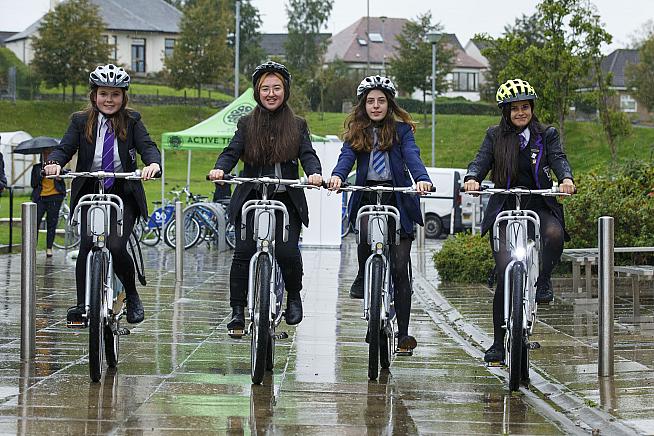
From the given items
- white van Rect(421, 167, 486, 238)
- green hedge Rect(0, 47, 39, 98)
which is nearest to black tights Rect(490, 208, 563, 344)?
white van Rect(421, 167, 486, 238)

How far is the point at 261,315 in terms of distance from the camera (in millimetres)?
7223

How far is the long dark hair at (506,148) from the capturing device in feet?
25.4

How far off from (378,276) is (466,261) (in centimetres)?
854

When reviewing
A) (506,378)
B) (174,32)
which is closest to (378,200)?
(506,378)

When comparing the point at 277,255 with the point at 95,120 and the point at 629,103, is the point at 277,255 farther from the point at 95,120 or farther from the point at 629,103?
the point at 629,103

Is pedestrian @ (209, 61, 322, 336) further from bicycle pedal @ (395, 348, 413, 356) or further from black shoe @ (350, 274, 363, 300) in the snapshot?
bicycle pedal @ (395, 348, 413, 356)

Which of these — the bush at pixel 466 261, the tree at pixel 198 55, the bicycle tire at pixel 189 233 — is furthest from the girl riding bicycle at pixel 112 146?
the tree at pixel 198 55

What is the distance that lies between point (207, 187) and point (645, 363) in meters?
41.9

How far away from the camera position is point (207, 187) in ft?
163

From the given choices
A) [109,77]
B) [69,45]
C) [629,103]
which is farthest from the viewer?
[629,103]

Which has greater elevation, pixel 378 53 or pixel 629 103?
pixel 378 53

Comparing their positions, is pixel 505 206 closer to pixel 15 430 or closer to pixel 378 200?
pixel 378 200

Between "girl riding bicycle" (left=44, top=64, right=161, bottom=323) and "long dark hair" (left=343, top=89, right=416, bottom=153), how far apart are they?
1299 mm

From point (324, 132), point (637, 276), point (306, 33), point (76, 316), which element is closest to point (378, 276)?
point (76, 316)
